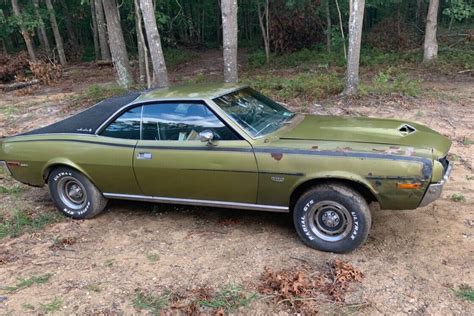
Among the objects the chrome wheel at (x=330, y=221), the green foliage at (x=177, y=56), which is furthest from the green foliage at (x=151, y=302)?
the green foliage at (x=177, y=56)

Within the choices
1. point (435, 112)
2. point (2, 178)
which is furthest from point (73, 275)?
point (435, 112)

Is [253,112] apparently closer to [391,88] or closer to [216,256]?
[216,256]

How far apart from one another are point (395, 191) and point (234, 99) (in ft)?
6.55

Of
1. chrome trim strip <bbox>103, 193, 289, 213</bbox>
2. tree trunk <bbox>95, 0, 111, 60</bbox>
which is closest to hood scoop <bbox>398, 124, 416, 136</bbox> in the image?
chrome trim strip <bbox>103, 193, 289, 213</bbox>

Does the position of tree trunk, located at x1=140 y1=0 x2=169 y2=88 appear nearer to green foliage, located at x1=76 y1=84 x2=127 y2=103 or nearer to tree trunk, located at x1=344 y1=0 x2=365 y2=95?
green foliage, located at x1=76 y1=84 x2=127 y2=103

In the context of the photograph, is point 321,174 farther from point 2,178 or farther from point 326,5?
point 326,5

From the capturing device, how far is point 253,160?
13.8 ft

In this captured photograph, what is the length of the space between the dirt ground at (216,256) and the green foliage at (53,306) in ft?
0.11

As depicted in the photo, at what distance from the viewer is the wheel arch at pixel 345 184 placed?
12.9 feet

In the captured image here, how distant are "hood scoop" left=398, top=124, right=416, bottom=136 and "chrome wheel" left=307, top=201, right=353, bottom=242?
106 centimetres

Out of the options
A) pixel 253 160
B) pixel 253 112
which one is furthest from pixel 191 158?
pixel 253 112

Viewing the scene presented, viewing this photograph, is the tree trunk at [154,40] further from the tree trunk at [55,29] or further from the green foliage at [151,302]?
the tree trunk at [55,29]

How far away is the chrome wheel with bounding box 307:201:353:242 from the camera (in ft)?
13.3

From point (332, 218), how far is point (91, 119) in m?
3.10
